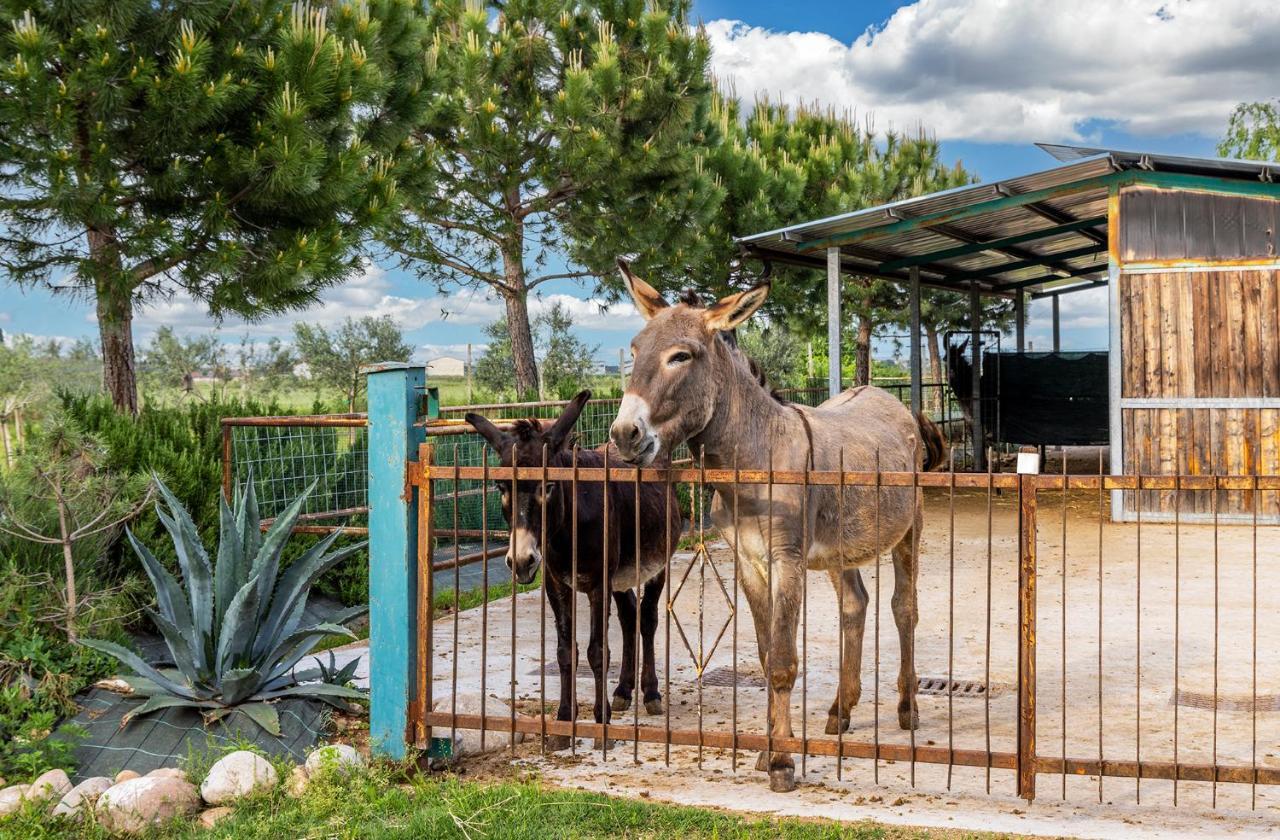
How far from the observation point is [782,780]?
4051 millimetres

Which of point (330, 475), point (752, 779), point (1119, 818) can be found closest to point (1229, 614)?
point (1119, 818)

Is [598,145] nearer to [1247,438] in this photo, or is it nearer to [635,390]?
[1247,438]

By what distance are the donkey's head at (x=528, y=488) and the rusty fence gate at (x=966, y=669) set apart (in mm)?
84

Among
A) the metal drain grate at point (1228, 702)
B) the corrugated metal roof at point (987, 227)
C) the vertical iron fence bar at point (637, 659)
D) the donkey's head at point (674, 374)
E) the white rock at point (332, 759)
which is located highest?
the corrugated metal roof at point (987, 227)

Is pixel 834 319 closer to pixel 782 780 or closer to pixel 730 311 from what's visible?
pixel 730 311

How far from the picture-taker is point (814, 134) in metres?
23.8

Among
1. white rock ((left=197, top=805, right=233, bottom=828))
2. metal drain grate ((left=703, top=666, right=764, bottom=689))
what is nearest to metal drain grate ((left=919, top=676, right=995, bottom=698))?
metal drain grate ((left=703, top=666, right=764, bottom=689))

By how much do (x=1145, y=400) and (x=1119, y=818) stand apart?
906 centimetres

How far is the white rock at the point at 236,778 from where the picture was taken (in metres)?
4.10

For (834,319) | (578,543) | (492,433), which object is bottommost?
(578,543)

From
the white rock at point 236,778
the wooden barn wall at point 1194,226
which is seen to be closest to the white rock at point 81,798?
the white rock at point 236,778

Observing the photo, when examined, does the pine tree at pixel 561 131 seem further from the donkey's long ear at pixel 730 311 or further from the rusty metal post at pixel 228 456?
the donkey's long ear at pixel 730 311

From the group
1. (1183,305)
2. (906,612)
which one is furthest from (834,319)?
(906,612)

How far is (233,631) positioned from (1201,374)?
10.8m
